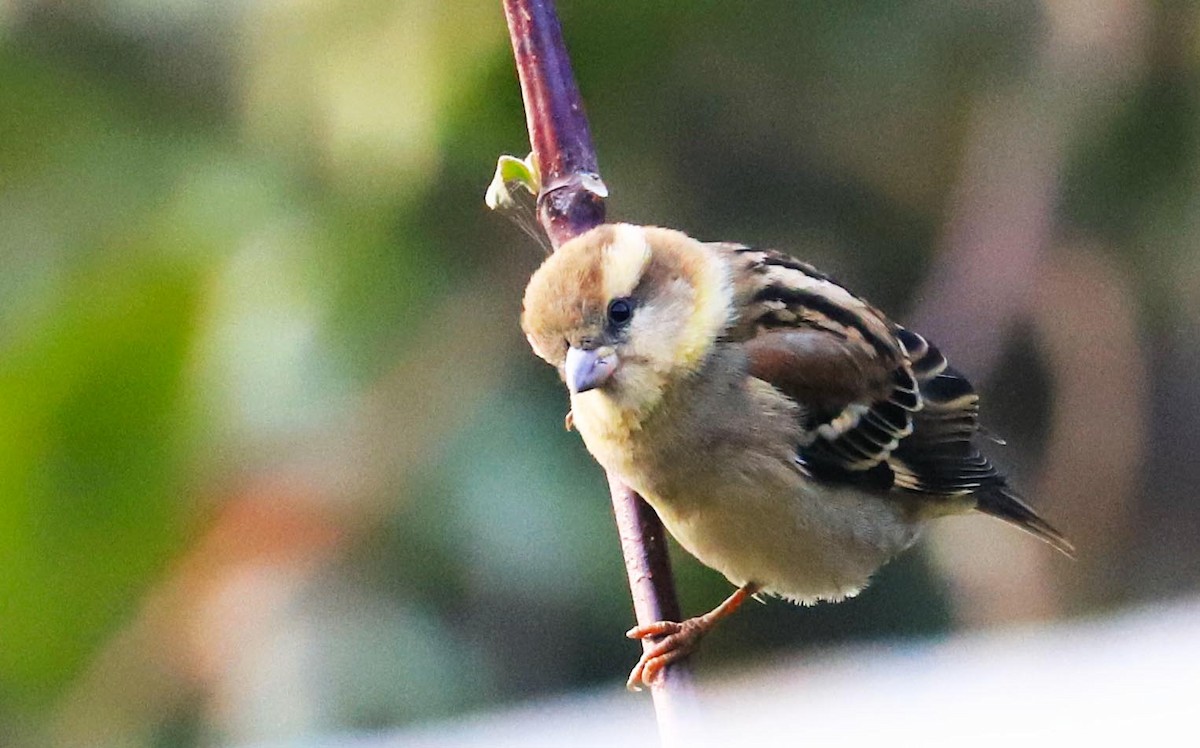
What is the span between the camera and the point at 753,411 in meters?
1.80

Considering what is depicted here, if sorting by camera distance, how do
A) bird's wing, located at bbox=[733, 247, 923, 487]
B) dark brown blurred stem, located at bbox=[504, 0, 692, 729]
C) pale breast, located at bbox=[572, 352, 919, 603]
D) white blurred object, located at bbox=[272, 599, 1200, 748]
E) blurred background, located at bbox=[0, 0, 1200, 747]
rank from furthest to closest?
1. blurred background, located at bbox=[0, 0, 1200, 747]
2. bird's wing, located at bbox=[733, 247, 923, 487]
3. pale breast, located at bbox=[572, 352, 919, 603]
4. dark brown blurred stem, located at bbox=[504, 0, 692, 729]
5. white blurred object, located at bbox=[272, 599, 1200, 748]

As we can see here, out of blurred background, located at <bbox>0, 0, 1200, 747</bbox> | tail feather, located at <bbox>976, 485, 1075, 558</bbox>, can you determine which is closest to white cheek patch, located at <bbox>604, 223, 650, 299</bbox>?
tail feather, located at <bbox>976, 485, 1075, 558</bbox>

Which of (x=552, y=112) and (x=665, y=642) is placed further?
(x=665, y=642)

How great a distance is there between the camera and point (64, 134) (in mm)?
2834

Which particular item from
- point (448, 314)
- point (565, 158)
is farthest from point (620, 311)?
point (448, 314)

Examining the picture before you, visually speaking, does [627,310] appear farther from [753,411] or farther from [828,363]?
[828,363]

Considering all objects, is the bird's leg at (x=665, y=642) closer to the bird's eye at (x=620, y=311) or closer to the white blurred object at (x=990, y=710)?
the bird's eye at (x=620, y=311)

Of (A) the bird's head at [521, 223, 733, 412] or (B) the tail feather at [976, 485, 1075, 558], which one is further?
(B) the tail feather at [976, 485, 1075, 558]

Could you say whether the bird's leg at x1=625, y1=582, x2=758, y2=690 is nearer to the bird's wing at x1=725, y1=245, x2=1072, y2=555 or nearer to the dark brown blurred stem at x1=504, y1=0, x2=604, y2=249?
the bird's wing at x1=725, y1=245, x2=1072, y2=555

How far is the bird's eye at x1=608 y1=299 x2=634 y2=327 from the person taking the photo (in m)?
1.63

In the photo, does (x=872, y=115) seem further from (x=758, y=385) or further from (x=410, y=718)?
(x=410, y=718)

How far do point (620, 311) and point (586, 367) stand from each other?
93 millimetres

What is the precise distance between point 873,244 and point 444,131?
36.7 inches

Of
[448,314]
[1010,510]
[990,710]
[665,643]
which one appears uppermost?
[448,314]
